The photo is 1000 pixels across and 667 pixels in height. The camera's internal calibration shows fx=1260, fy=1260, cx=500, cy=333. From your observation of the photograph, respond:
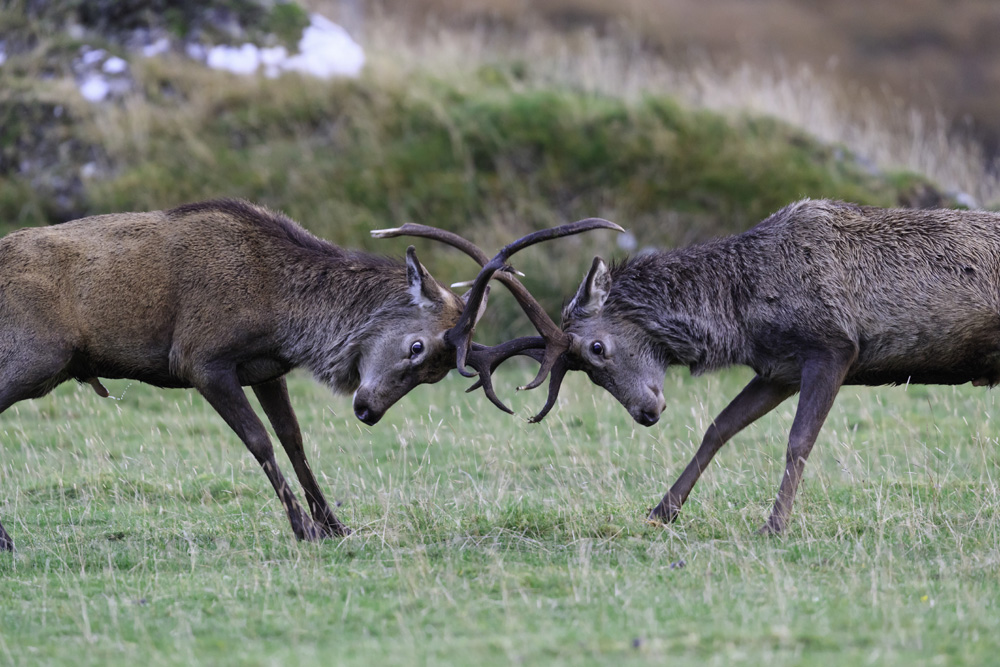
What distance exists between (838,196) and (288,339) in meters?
11.1

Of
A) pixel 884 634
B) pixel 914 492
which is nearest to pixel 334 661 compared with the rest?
pixel 884 634

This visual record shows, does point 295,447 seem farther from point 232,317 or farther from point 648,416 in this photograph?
point 648,416

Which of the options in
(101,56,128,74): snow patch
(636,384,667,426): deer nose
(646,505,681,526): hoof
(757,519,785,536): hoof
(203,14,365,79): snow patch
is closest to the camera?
(757,519,785,536): hoof

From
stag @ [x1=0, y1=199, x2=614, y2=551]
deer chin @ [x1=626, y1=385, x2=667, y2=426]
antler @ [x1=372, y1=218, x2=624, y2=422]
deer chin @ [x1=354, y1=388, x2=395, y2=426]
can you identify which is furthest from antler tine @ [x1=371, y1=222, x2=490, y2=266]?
deer chin @ [x1=626, y1=385, x2=667, y2=426]

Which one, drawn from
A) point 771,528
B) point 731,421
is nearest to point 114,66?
point 731,421

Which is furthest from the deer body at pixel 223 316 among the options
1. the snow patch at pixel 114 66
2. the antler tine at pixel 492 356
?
the snow patch at pixel 114 66

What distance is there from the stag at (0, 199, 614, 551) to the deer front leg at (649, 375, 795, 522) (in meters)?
1.50

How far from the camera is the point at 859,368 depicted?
28.5 ft

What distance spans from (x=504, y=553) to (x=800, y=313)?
8.66ft

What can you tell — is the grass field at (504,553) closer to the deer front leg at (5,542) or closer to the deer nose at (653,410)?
the deer front leg at (5,542)

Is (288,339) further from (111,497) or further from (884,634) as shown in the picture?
(884,634)

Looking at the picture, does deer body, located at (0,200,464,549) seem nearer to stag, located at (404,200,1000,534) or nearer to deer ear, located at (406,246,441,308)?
deer ear, located at (406,246,441,308)

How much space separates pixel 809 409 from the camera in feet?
27.4

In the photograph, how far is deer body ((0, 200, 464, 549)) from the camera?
833 cm
